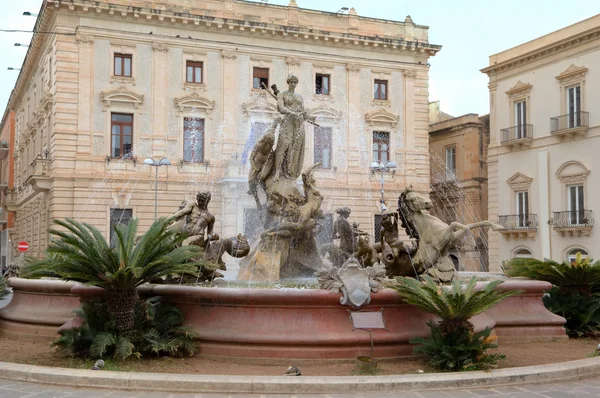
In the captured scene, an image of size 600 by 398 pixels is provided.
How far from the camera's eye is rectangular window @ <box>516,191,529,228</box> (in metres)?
33.0

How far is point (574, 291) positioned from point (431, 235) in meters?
2.73

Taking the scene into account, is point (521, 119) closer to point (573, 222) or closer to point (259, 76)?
point (573, 222)

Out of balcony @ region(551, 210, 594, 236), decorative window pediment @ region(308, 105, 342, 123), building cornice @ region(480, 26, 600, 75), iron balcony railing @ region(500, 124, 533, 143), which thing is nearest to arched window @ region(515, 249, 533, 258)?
balcony @ region(551, 210, 594, 236)

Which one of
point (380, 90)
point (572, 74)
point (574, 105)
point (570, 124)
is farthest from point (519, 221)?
point (380, 90)

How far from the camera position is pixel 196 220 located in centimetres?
975

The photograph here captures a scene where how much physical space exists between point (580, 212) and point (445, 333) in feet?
82.4

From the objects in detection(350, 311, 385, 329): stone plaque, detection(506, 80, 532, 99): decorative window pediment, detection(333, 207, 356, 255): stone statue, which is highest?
detection(506, 80, 532, 99): decorative window pediment

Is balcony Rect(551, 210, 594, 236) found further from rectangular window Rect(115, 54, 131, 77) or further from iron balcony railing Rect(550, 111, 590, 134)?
rectangular window Rect(115, 54, 131, 77)

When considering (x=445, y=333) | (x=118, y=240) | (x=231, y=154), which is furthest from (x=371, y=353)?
(x=231, y=154)

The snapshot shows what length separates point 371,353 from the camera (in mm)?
7551

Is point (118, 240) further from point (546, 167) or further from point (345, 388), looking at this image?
point (546, 167)

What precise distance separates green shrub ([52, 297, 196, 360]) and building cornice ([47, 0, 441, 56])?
2429 cm

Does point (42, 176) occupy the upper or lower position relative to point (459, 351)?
upper

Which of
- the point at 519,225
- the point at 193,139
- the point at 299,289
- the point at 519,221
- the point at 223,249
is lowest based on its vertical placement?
the point at 299,289
